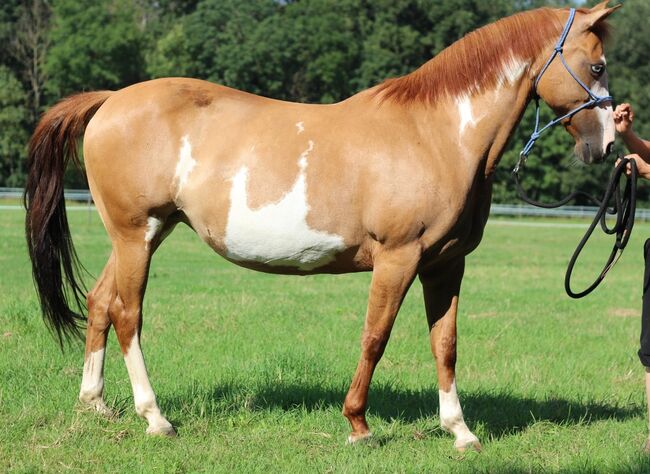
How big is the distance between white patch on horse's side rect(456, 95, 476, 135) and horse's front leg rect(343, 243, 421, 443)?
788 mm

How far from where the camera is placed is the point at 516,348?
7.84m

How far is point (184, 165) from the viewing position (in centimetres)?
489

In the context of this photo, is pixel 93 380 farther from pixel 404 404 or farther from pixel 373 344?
pixel 404 404

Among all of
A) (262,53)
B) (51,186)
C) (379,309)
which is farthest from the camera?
(262,53)

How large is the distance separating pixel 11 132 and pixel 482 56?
44732mm

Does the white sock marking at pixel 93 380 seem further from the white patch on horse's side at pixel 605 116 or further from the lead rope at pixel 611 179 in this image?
the white patch on horse's side at pixel 605 116

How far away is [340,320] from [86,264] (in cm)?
702

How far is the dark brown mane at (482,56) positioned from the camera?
4590 mm

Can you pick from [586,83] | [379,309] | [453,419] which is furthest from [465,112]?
Result: [453,419]

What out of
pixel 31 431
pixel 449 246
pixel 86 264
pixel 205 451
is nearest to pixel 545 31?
pixel 449 246

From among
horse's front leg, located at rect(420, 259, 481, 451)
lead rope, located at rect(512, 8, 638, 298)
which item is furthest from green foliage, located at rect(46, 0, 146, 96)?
lead rope, located at rect(512, 8, 638, 298)

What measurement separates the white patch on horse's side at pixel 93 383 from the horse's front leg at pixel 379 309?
1.65 meters

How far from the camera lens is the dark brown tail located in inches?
214

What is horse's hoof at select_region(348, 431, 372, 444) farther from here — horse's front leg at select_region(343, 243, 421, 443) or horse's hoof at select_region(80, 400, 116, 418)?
horse's hoof at select_region(80, 400, 116, 418)
